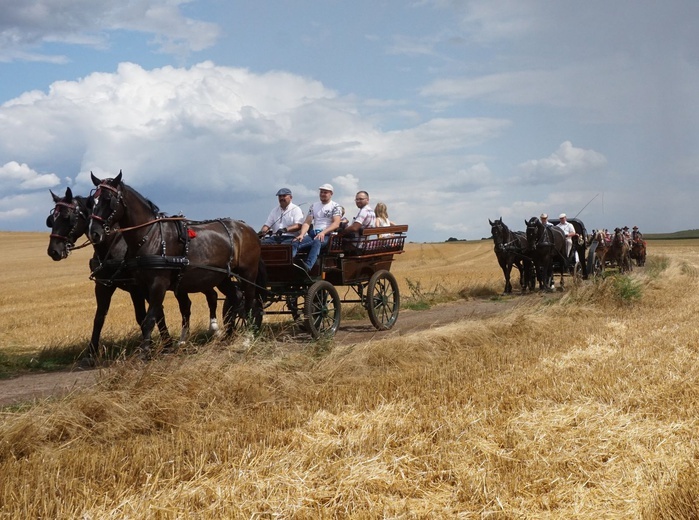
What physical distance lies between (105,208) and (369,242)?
4.67 metres

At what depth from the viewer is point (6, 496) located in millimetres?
4105

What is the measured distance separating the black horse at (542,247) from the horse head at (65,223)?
45.8ft

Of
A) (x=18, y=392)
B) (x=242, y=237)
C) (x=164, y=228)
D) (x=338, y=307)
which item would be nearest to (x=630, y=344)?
(x=338, y=307)

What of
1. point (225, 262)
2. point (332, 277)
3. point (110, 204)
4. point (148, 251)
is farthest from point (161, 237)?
point (332, 277)

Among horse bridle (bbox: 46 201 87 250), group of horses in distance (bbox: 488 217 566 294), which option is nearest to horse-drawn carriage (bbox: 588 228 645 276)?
group of horses in distance (bbox: 488 217 566 294)

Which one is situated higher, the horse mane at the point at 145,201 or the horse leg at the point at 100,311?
the horse mane at the point at 145,201

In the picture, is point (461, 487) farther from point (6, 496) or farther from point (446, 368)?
point (446, 368)

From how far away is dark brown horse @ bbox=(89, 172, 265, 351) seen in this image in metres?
8.55

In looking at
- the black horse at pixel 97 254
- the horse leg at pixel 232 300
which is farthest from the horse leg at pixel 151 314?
the horse leg at pixel 232 300

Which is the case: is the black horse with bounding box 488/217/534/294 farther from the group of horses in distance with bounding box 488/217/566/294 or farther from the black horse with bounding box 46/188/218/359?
the black horse with bounding box 46/188/218/359

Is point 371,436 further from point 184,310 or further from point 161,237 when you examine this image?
point 184,310

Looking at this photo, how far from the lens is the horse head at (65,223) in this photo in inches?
321

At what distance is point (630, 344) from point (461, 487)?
18.1 feet

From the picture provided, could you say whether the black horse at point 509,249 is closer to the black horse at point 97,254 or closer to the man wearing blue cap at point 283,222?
the man wearing blue cap at point 283,222
